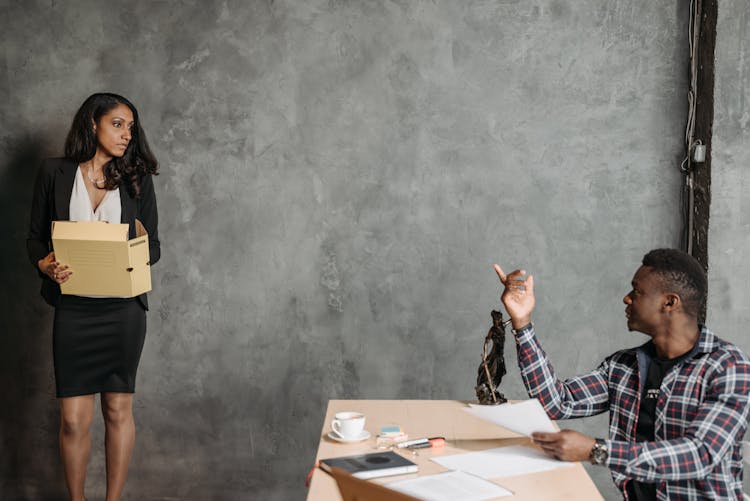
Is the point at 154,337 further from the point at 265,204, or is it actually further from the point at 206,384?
the point at 265,204

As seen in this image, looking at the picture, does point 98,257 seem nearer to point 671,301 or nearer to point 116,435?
point 116,435

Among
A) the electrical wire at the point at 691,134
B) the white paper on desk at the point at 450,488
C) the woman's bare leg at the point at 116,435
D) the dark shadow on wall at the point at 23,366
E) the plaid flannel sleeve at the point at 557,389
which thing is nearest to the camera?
the white paper on desk at the point at 450,488

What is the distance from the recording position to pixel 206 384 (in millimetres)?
3613

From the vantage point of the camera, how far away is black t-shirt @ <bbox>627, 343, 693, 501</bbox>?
1.95 metres

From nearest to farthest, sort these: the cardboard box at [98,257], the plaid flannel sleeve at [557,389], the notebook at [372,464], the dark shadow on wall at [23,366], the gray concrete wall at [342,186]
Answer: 1. the notebook at [372,464]
2. the plaid flannel sleeve at [557,389]
3. the cardboard box at [98,257]
4. the gray concrete wall at [342,186]
5. the dark shadow on wall at [23,366]

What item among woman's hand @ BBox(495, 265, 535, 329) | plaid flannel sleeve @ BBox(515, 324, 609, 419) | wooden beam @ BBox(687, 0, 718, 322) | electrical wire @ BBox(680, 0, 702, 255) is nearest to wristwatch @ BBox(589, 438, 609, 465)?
plaid flannel sleeve @ BBox(515, 324, 609, 419)

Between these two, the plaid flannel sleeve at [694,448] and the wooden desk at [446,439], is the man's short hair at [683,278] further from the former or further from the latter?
the wooden desk at [446,439]

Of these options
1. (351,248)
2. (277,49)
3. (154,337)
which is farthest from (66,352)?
(277,49)

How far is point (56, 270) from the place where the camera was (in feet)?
9.37

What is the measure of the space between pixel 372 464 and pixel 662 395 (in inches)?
31.3

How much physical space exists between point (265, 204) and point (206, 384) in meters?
0.94

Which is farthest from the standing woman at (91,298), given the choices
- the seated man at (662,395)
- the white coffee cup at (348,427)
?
the seated man at (662,395)

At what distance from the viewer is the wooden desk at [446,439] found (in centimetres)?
162

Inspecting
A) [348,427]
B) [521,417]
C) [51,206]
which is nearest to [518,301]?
[521,417]
